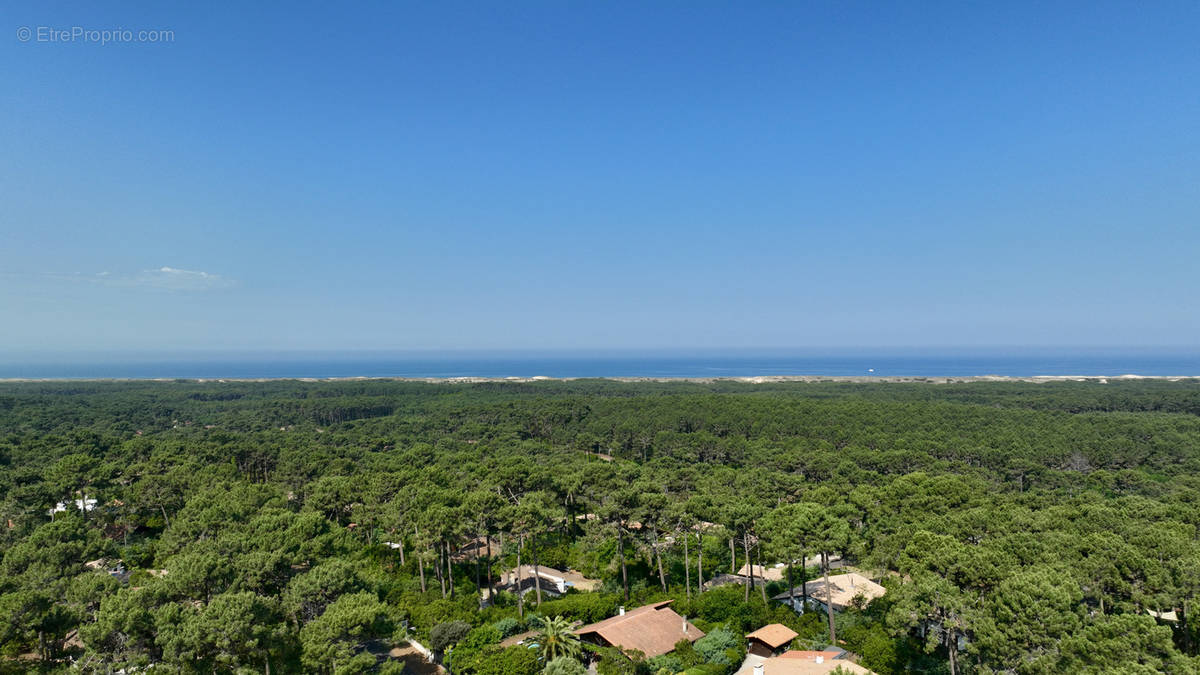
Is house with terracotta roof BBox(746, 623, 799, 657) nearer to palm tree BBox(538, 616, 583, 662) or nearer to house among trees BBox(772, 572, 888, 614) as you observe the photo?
house among trees BBox(772, 572, 888, 614)

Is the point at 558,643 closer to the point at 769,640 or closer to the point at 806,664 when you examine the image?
the point at 769,640

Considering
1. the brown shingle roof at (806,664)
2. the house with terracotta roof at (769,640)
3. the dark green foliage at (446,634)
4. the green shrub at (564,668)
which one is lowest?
the house with terracotta roof at (769,640)

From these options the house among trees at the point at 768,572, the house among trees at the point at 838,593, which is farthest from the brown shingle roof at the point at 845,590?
the house among trees at the point at 768,572

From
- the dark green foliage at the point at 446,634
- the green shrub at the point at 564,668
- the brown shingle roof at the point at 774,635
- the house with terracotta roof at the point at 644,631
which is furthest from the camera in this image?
the brown shingle roof at the point at 774,635

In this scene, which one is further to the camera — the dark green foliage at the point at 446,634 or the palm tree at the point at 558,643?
the dark green foliage at the point at 446,634

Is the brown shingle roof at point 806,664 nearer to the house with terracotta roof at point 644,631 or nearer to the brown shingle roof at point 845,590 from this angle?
the house with terracotta roof at point 644,631

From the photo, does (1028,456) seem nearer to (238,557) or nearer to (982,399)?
(982,399)
